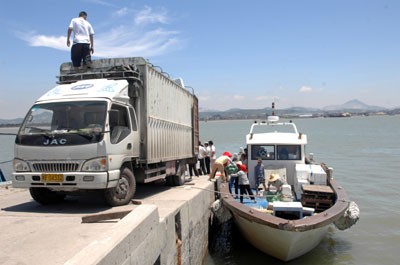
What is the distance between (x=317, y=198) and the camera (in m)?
10.4

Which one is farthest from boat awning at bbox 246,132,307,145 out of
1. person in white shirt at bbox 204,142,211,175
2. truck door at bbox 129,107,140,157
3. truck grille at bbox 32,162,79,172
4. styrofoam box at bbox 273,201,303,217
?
truck grille at bbox 32,162,79,172

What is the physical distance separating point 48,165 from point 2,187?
611cm

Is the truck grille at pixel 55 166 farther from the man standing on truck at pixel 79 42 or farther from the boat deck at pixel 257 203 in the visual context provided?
the boat deck at pixel 257 203

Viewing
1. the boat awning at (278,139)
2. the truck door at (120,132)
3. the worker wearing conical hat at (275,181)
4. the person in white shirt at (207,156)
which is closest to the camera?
the truck door at (120,132)

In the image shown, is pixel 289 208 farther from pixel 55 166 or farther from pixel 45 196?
pixel 45 196

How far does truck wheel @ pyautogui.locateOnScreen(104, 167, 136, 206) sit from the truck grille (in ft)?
2.86

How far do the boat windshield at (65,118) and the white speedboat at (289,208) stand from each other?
4.46m

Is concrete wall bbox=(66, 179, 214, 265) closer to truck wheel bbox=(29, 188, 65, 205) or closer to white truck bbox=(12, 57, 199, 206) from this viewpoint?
white truck bbox=(12, 57, 199, 206)

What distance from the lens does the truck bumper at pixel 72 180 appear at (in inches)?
273

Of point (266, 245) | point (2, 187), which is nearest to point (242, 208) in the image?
point (266, 245)

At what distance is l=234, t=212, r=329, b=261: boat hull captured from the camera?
8648 millimetres

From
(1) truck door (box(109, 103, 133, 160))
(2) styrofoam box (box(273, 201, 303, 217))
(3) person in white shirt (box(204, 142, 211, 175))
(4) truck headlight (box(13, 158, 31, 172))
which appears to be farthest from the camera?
(3) person in white shirt (box(204, 142, 211, 175))

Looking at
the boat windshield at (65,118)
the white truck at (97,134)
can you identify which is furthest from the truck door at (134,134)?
the boat windshield at (65,118)

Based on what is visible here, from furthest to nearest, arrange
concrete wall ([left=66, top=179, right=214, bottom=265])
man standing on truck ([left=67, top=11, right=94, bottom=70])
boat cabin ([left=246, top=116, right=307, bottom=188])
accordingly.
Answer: boat cabin ([left=246, top=116, right=307, bottom=188])
man standing on truck ([left=67, top=11, right=94, bottom=70])
concrete wall ([left=66, top=179, right=214, bottom=265])
